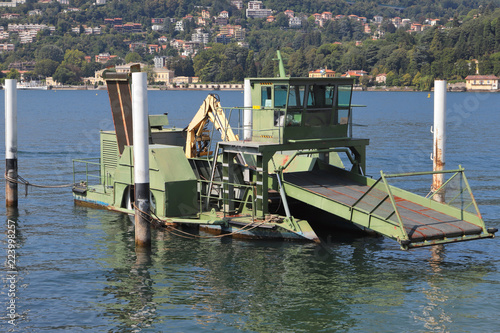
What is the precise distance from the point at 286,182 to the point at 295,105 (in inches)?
104

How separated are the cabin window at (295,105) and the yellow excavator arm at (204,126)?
10.9 feet

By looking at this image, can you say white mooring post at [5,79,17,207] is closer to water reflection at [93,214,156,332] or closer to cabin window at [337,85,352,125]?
water reflection at [93,214,156,332]

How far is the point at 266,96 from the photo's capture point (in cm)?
2441

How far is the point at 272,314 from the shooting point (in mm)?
17688

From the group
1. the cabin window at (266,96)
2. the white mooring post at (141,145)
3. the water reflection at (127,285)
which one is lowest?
the water reflection at (127,285)

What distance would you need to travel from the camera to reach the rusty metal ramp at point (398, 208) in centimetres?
2020

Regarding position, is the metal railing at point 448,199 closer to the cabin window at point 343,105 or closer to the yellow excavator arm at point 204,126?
the cabin window at point 343,105

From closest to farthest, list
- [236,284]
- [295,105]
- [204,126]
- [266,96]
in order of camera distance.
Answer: [236,284] → [295,105] → [266,96] → [204,126]

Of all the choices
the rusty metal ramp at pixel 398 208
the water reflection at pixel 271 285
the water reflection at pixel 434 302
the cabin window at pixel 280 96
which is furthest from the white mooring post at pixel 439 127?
the cabin window at pixel 280 96

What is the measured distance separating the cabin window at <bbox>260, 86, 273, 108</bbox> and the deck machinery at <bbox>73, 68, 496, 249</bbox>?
3 cm

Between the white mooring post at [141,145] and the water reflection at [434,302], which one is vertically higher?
the white mooring post at [141,145]

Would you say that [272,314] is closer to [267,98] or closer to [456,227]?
[456,227]

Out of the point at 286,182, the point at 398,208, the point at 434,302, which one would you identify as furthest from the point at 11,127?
the point at 434,302

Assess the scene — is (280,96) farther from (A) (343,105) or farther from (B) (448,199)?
(B) (448,199)
